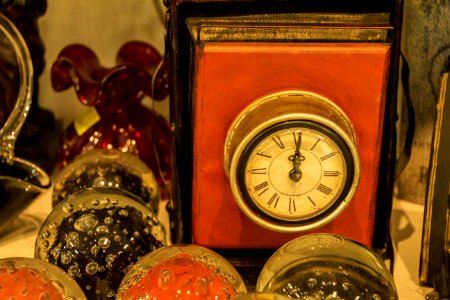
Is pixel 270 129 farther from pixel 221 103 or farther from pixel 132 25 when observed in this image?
pixel 132 25

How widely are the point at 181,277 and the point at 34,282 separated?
0.47 ft

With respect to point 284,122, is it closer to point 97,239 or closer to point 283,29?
point 283,29

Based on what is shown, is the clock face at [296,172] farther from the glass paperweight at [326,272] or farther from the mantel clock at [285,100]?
the glass paperweight at [326,272]

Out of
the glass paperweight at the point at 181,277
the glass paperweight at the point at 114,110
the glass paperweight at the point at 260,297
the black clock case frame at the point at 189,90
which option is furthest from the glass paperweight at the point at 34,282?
the glass paperweight at the point at 114,110

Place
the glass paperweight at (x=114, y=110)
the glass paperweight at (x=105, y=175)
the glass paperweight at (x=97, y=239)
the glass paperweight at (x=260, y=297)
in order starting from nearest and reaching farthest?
the glass paperweight at (x=260, y=297) < the glass paperweight at (x=97, y=239) < the glass paperweight at (x=105, y=175) < the glass paperweight at (x=114, y=110)

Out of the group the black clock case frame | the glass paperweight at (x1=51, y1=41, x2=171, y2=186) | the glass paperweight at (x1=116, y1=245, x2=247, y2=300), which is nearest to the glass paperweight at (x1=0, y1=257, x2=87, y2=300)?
the glass paperweight at (x1=116, y1=245, x2=247, y2=300)

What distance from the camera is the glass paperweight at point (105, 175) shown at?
104cm

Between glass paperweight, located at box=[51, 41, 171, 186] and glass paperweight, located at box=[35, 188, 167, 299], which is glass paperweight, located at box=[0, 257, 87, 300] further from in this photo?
glass paperweight, located at box=[51, 41, 171, 186]

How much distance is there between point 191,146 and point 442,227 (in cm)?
34

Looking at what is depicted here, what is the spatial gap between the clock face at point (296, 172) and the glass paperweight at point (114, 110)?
11.7 inches

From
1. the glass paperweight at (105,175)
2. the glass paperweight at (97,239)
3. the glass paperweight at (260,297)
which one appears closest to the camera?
the glass paperweight at (260,297)

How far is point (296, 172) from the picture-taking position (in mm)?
941

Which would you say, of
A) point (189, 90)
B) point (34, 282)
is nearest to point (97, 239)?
point (34, 282)

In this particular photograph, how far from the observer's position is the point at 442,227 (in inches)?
39.1
